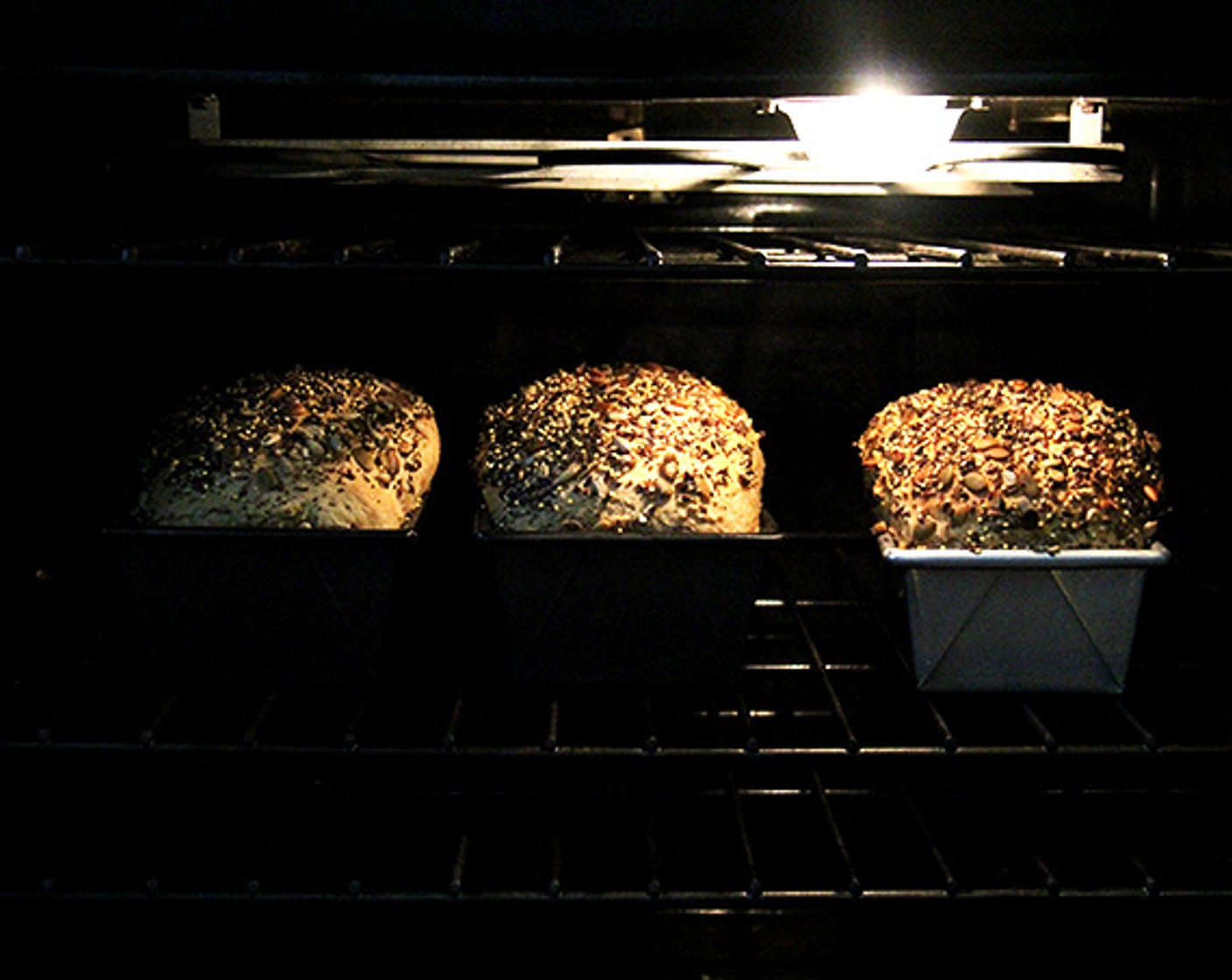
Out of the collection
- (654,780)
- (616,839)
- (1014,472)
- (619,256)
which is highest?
(619,256)

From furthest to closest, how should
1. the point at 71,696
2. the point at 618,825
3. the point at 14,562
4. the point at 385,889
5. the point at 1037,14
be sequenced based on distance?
the point at 618,825 → the point at 14,562 → the point at 71,696 → the point at 385,889 → the point at 1037,14

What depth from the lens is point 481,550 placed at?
1.67m

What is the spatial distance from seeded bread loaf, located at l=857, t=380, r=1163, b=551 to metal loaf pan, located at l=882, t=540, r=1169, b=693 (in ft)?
0.15

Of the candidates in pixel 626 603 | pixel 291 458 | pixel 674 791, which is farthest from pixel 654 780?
pixel 291 458

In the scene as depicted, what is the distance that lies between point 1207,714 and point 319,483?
1.12 meters

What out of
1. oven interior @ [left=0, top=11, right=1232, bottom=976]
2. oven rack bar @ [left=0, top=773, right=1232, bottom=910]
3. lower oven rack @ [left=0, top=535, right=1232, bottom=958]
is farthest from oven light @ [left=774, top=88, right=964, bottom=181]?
oven rack bar @ [left=0, top=773, right=1232, bottom=910]

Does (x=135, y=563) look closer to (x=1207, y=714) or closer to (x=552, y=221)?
(x=552, y=221)

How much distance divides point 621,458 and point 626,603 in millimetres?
198

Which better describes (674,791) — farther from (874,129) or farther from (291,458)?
(874,129)

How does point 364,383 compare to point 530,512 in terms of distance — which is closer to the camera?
point 530,512

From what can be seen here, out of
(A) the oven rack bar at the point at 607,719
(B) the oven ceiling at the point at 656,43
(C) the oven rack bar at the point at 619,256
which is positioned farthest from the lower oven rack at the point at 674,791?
(B) the oven ceiling at the point at 656,43

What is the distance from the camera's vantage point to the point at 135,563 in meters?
1.41

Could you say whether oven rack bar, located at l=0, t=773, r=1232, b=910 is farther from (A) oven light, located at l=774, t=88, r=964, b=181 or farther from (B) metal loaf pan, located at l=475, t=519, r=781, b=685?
(A) oven light, located at l=774, t=88, r=964, b=181

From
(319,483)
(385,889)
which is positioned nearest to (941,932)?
(385,889)
